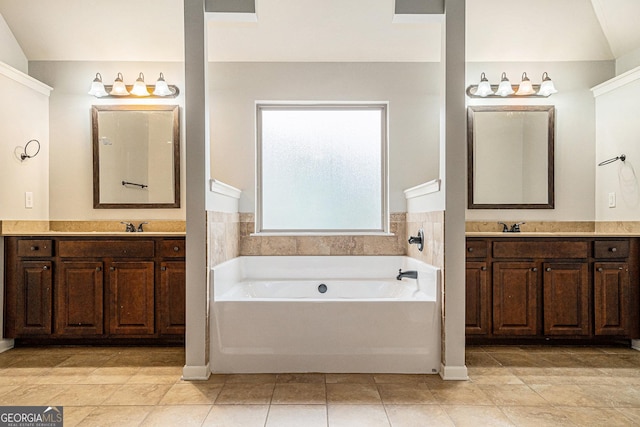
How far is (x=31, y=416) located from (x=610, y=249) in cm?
371

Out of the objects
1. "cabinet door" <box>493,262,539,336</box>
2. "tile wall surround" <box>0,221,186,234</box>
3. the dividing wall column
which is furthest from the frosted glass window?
the dividing wall column

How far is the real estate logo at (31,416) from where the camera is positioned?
2080mm

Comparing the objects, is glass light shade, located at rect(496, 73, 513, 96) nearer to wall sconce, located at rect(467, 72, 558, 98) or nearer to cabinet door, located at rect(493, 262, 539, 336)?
wall sconce, located at rect(467, 72, 558, 98)

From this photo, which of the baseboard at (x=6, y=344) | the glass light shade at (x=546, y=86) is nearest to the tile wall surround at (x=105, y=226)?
the baseboard at (x=6, y=344)

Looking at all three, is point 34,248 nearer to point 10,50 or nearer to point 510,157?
point 10,50

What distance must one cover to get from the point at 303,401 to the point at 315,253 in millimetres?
1568

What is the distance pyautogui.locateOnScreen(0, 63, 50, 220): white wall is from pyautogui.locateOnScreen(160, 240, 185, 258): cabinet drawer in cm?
119

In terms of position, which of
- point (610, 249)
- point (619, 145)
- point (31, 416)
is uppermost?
point (619, 145)

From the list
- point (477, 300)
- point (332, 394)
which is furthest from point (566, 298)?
point (332, 394)

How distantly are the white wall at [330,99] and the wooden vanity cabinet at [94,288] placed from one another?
885mm

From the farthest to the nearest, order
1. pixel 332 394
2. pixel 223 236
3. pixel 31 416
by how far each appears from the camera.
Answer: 1. pixel 223 236
2. pixel 332 394
3. pixel 31 416

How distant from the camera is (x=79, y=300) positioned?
324cm

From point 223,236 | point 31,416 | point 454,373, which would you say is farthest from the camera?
point 223,236

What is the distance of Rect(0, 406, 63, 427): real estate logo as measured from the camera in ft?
6.82
